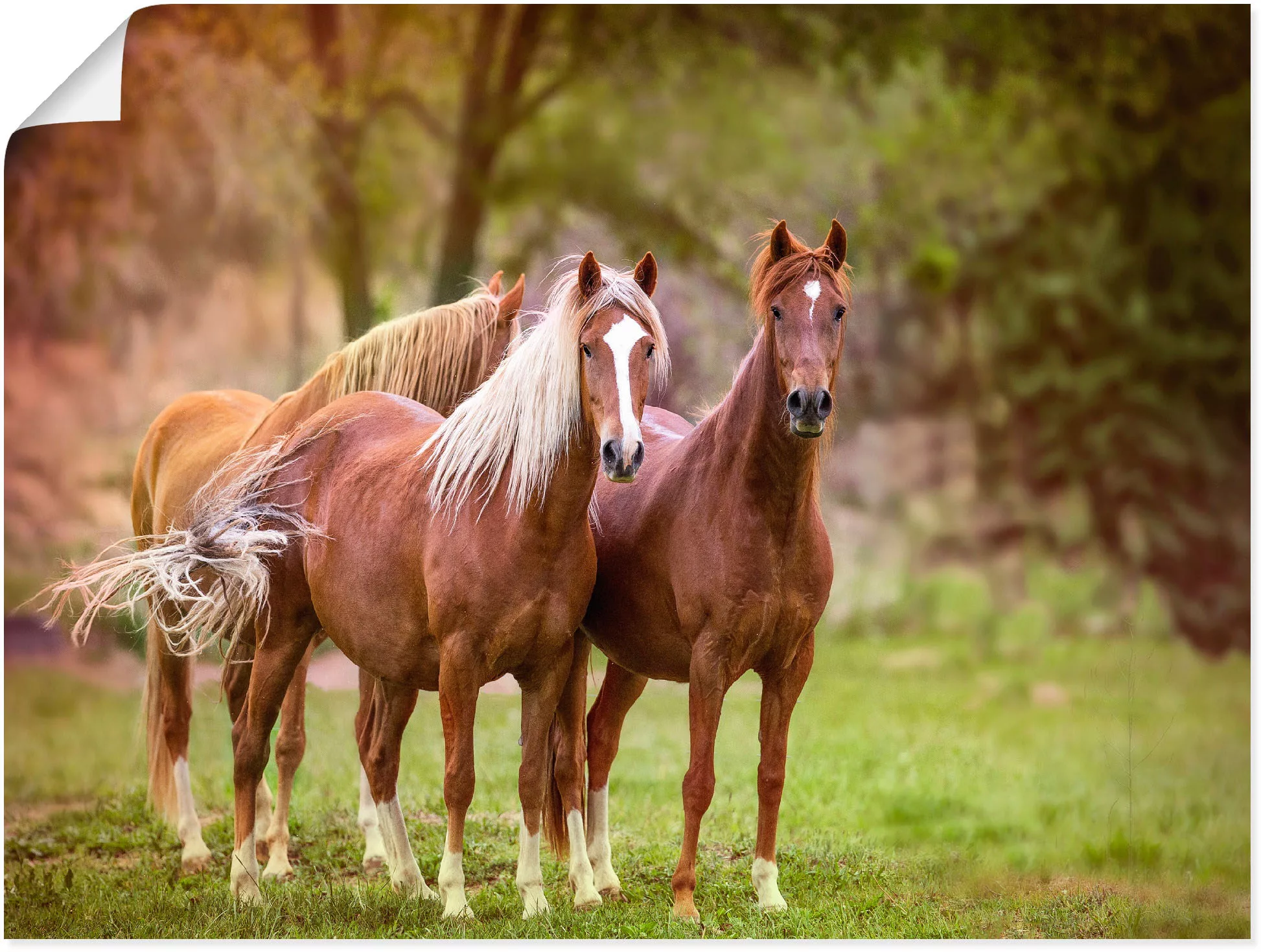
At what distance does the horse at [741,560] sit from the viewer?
386 cm

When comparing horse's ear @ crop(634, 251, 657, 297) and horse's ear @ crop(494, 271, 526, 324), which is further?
horse's ear @ crop(494, 271, 526, 324)

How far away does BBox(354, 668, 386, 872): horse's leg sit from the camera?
17.0 ft

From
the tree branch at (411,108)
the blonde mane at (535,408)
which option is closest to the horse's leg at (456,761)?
the blonde mane at (535,408)

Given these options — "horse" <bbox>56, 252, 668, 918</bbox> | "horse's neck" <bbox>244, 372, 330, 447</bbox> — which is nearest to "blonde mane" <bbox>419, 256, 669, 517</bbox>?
"horse" <bbox>56, 252, 668, 918</bbox>

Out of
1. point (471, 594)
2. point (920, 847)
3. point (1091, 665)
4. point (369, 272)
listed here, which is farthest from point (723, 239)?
point (471, 594)

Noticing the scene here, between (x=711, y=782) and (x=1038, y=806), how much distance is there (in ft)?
10.7

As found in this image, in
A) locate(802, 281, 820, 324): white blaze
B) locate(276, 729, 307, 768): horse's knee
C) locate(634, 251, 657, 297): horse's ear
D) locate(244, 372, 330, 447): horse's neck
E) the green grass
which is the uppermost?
locate(634, 251, 657, 297): horse's ear

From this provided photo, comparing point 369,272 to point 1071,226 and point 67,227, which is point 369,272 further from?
point 1071,226

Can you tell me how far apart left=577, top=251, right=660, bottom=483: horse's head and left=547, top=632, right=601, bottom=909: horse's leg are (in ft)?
3.30

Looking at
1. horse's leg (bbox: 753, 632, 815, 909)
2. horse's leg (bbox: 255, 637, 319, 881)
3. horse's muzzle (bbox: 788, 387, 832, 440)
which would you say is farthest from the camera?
horse's leg (bbox: 255, 637, 319, 881)

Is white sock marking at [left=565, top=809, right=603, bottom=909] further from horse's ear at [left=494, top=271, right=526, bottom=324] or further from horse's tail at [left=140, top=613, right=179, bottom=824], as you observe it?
horse's tail at [left=140, top=613, right=179, bottom=824]

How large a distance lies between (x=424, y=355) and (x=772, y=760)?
7.43 ft

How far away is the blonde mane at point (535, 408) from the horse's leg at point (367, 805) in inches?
57.2

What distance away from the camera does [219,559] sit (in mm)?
4410
